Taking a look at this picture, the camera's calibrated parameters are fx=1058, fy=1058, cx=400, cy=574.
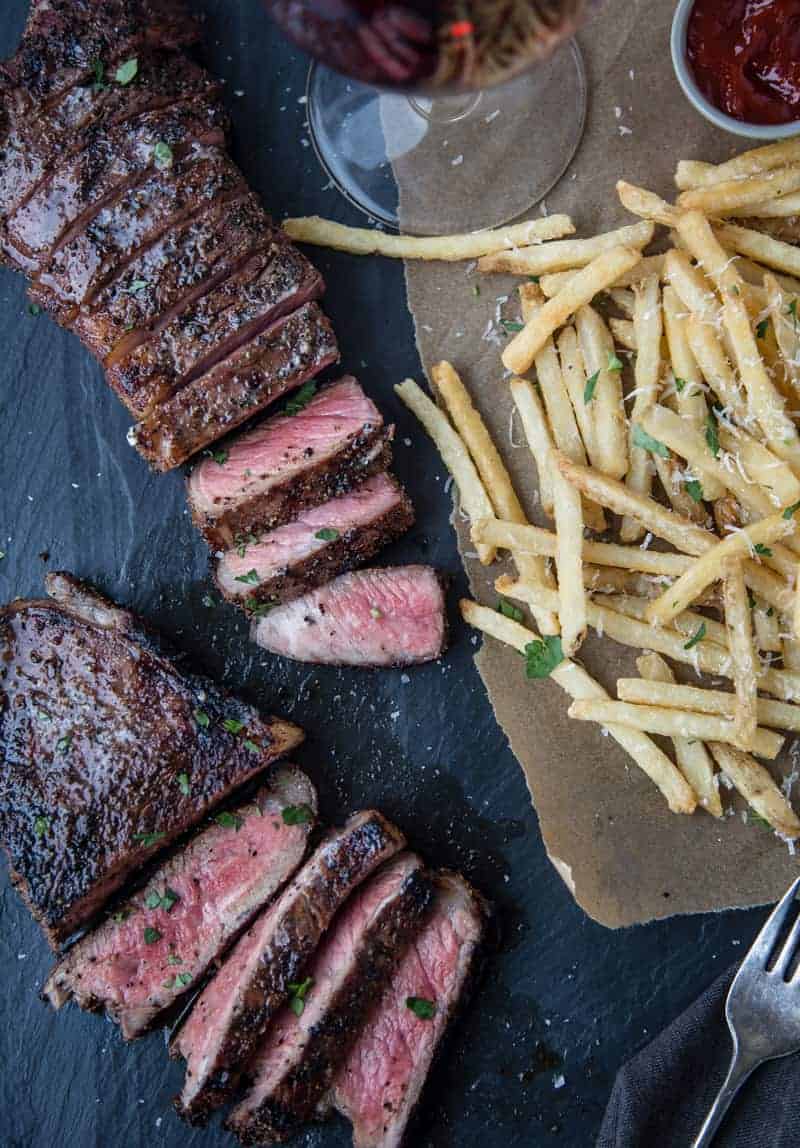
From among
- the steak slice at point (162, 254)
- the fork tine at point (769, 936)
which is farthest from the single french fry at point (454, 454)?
the fork tine at point (769, 936)

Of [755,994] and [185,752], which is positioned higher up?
[185,752]

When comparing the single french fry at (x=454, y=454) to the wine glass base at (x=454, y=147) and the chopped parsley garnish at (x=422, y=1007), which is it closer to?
the wine glass base at (x=454, y=147)

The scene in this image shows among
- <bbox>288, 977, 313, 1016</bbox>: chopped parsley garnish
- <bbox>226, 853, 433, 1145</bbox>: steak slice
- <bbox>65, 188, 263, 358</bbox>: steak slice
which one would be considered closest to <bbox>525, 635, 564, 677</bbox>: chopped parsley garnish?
<bbox>226, 853, 433, 1145</bbox>: steak slice

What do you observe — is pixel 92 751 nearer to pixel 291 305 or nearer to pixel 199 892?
pixel 199 892

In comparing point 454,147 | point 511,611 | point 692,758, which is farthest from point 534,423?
point 692,758

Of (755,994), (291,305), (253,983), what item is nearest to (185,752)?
(253,983)
